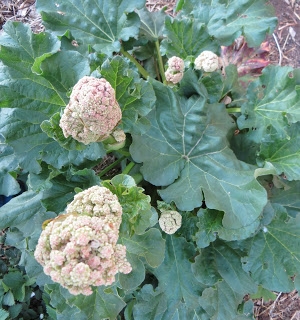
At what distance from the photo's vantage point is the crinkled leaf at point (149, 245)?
1402mm

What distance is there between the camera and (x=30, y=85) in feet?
4.87

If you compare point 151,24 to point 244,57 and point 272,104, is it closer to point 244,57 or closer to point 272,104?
point 244,57

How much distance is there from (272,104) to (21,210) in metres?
1.10

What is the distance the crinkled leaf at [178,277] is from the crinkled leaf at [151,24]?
92 cm

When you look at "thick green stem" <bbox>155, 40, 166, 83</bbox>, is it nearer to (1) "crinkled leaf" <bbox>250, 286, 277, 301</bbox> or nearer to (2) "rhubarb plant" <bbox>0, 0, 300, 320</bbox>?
(2) "rhubarb plant" <bbox>0, 0, 300, 320</bbox>

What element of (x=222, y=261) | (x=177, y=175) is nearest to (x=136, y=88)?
(x=177, y=175)

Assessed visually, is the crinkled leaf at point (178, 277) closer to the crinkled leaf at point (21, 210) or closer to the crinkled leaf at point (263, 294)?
the crinkled leaf at point (263, 294)

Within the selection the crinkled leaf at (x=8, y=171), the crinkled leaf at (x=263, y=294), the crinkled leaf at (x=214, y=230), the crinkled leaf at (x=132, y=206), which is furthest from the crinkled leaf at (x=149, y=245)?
the crinkled leaf at (x=263, y=294)

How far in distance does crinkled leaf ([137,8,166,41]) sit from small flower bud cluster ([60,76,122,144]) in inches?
31.7

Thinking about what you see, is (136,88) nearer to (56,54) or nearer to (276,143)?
(56,54)

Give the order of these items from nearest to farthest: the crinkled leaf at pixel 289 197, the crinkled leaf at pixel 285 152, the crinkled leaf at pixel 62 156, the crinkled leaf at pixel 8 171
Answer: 1. the crinkled leaf at pixel 62 156
2. the crinkled leaf at pixel 285 152
3. the crinkled leaf at pixel 8 171
4. the crinkled leaf at pixel 289 197

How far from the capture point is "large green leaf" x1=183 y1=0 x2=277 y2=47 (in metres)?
1.88

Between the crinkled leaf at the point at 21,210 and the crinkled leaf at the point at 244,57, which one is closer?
the crinkled leaf at the point at 21,210

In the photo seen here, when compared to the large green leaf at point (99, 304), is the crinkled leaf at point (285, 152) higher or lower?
higher
